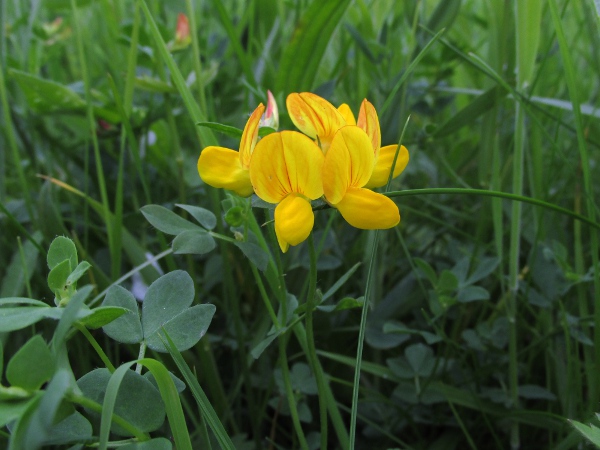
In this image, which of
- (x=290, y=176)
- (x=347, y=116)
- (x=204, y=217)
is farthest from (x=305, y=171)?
(x=204, y=217)

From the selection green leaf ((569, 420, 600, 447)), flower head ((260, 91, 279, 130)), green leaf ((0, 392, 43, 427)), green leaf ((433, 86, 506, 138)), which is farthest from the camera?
green leaf ((433, 86, 506, 138))

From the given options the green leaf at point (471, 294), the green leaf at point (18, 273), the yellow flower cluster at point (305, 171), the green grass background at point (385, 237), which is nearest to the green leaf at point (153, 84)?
the green grass background at point (385, 237)

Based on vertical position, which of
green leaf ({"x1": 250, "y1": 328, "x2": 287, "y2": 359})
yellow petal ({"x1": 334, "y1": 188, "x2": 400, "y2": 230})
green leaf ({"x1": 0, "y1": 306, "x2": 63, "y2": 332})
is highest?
yellow petal ({"x1": 334, "y1": 188, "x2": 400, "y2": 230})

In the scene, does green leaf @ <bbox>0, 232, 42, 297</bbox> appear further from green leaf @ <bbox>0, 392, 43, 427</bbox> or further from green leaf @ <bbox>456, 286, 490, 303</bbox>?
green leaf @ <bbox>456, 286, 490, 303</bbox>

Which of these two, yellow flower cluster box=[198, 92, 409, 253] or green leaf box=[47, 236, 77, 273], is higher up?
yellow flower cluster box=[198, 92, 409, 253]

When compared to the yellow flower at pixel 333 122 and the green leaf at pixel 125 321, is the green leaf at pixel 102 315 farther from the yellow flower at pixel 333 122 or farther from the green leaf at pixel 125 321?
the yellow flower at pixel 333 122

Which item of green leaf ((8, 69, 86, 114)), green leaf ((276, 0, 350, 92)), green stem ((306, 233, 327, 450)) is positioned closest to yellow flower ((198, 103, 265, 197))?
green stem ((306, 233, 327, 450))

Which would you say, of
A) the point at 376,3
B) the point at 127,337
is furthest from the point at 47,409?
the point at 376,3

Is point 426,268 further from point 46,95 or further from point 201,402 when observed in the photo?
point 46,95
